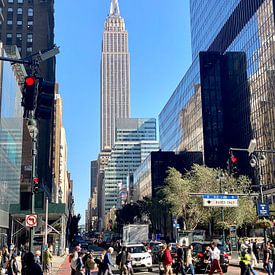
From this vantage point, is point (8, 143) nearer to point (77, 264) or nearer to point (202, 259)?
point (202, 259)

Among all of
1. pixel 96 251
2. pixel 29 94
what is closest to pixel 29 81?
pixel 29 94

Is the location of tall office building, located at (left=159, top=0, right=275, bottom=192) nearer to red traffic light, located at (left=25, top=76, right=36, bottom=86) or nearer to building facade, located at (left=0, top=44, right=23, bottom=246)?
Answer: building facade, located at (left=0, top=44, right=23, bottom=246)

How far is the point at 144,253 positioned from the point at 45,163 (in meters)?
75.7

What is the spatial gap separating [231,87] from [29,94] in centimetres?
8335

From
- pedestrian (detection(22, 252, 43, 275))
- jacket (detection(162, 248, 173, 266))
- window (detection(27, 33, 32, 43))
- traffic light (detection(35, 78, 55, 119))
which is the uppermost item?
window (detection(27, 33, 32, 43))

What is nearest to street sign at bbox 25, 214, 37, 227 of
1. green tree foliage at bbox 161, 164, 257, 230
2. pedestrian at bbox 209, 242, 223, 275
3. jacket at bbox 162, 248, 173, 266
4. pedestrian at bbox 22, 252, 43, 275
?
pedestrian at bbox 22, 252, 43, 275

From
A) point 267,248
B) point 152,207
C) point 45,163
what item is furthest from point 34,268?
point 45,163

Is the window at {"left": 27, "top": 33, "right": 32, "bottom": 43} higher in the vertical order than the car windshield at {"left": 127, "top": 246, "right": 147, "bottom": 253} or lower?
higher

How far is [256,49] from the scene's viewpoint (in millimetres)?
80125

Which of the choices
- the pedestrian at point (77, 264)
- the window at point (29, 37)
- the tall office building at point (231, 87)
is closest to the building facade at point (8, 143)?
the pedestrian at point (77, 264)

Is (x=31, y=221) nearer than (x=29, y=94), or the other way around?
(x=29, y=94)

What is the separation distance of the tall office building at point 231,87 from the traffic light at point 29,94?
62.3 meters

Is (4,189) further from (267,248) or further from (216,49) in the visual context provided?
(216,49)

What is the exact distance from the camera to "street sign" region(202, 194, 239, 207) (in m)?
35.7
